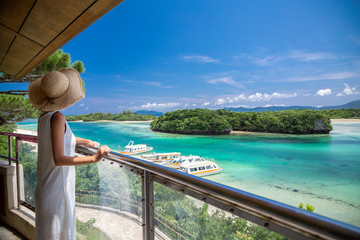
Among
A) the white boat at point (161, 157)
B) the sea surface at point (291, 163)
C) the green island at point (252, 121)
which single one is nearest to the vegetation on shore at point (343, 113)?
the green island at point (252, 121)

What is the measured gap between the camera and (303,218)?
51 centimetres

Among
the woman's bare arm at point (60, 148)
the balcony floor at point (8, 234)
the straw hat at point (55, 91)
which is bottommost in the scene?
the balcony floor at point (8, 234)

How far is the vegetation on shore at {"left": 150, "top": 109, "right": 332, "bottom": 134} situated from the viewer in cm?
6166

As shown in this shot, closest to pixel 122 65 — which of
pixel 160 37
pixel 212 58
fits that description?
pixel 160 37

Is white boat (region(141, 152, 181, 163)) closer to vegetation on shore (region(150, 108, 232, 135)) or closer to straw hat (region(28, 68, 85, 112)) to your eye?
vegetation on shore (region(150, 108, 232, 135))

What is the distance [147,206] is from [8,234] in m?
2.05

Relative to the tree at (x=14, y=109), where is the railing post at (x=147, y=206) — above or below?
below

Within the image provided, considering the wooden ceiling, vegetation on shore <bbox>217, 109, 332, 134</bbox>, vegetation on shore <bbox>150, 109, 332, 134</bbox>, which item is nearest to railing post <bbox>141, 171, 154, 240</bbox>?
the wooden ceiling

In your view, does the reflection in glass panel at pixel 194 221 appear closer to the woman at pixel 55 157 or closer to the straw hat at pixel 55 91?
the woman at pixel 55 157

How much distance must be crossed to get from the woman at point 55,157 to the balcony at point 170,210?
0.77 ft

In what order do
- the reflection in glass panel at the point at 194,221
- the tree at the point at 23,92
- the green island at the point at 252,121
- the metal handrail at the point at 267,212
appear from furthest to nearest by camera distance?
the green island at the point at 252,121 → the tree at the point at 23,92 → the reflection in glass panel at the point at 194,221 → the metal handrail at the point at 267,212

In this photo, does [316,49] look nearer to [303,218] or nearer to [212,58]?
[212,58]

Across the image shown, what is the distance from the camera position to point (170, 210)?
103 cm

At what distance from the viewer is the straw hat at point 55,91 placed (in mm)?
1112
